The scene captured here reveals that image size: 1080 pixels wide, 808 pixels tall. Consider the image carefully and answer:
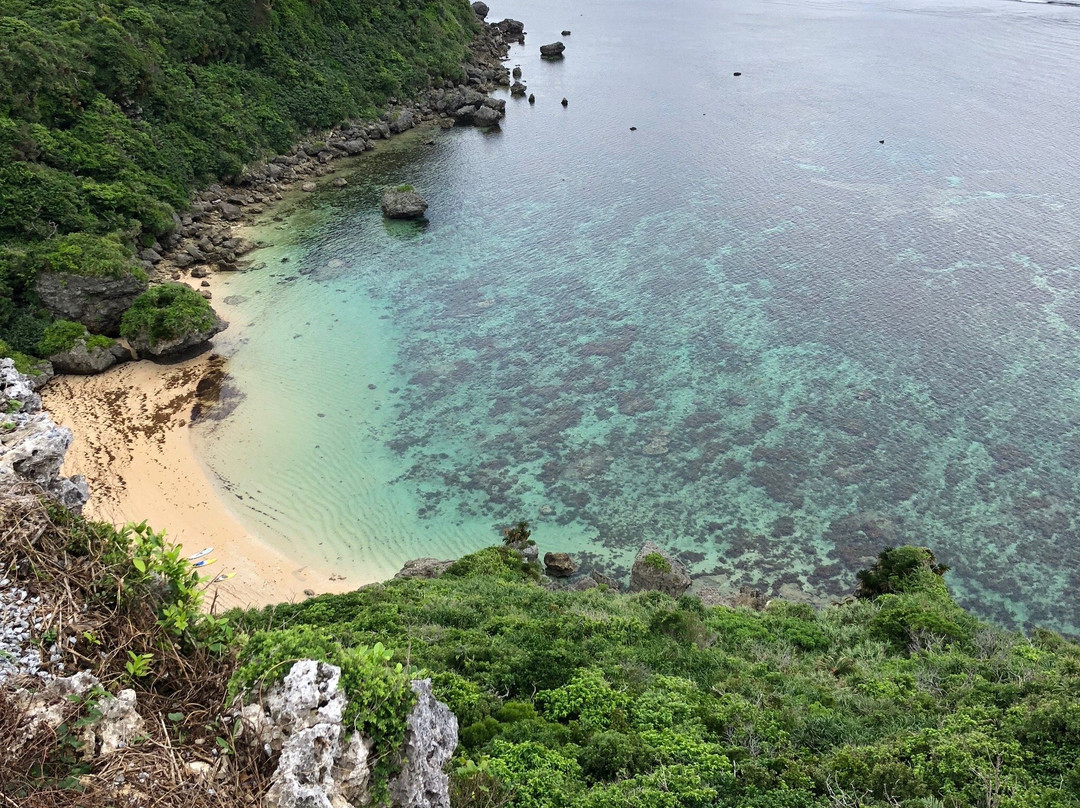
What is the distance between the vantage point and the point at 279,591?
1174 inches

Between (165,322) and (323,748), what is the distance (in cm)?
3623

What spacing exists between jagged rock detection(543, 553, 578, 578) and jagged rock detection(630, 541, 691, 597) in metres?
2.80

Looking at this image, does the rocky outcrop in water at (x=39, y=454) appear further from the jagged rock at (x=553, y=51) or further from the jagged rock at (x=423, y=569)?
the jagged rock at (x=553, y=51)

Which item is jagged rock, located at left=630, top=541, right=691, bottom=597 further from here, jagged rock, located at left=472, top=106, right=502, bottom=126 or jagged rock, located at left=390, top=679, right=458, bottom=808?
jagged rock, located at left=472, top=106, right=502, bottom=126

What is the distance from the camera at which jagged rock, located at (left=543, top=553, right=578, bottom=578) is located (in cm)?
3136

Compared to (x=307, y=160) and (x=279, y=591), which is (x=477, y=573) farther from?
(x=307, y=160)

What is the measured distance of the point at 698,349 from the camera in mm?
45469

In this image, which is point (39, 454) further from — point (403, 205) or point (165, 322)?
point (403, 205)

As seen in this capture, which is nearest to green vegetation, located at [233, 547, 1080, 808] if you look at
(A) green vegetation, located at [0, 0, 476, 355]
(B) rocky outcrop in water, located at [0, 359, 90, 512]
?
(B) rocky outcrop in water, located at [0, 359, 90, 512]

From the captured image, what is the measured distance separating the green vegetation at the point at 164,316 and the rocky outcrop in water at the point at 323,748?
34.9 metres

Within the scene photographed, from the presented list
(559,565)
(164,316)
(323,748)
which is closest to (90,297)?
(164,316)

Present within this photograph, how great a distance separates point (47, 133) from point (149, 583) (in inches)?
1893

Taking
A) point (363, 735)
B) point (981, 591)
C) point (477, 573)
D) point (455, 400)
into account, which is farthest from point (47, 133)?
point (981, 591)

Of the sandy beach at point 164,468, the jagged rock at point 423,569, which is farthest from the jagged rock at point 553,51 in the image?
the jagged rock at point 423,569
